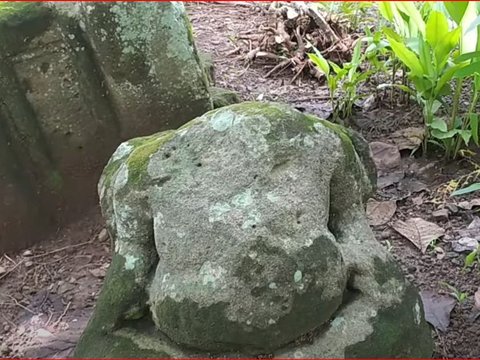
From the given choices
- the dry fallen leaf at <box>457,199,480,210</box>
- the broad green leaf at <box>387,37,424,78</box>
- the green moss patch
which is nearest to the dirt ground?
the dry fallen leaf at <box>457,199,480,210</box>

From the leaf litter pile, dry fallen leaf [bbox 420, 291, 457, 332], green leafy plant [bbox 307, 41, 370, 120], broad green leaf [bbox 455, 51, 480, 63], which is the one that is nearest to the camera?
dry fallen leaf [bbox 420, 291, 457, 332]

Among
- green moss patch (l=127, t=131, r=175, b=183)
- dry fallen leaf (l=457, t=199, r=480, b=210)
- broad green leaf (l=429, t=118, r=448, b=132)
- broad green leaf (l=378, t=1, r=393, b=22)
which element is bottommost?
dry fallen leaf (l=457, t=199, r=480, b=210)

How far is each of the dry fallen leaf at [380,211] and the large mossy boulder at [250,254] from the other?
0.72m

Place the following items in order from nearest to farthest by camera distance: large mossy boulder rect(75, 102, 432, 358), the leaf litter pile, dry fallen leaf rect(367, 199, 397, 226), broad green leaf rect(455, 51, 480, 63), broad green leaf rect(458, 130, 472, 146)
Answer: large mossy boulder rect(75, 102, 432, 358), broad green leaf rect(455, 51, 480, 63), dry fallen leaf rect(367, 199, 397, 226), broad green leaf rect(458, 130, 472, 146), the leaf litter pile

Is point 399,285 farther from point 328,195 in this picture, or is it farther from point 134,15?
point 134,15

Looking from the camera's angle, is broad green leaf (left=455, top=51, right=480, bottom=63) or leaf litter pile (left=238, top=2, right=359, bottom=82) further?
leaf litter pile (left=238, top=2, right=359, bottom=82)

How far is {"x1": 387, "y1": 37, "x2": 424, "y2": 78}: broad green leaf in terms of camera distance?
87.0 inches

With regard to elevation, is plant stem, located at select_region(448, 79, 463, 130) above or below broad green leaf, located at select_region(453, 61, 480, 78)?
below

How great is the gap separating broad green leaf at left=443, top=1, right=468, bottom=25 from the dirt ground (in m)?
0.46

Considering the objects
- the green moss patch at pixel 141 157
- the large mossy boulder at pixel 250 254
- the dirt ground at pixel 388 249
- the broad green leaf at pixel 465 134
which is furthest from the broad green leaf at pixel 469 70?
the green moss patch at pixel 141 157

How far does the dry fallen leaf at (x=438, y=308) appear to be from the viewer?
5.57 feet

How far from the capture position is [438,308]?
5.74 feet

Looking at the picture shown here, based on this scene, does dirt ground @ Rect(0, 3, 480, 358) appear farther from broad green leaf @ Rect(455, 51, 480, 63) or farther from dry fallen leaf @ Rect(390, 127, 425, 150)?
broad green leaf @ Rect(455, 51, 480, 63)

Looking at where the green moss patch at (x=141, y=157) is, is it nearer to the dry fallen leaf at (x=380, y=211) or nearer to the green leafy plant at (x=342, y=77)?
the dry fallen leaf at (x=380, y=211)
